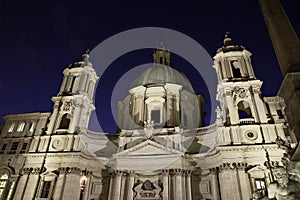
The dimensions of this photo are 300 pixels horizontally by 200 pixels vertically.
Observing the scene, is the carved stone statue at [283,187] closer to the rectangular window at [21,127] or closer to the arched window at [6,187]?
the arched window at [6,187]

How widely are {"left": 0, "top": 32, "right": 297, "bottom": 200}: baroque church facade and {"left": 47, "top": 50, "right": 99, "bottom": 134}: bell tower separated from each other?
13 cm

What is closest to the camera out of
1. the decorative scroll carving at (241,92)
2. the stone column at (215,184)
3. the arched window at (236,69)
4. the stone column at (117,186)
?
the stone column at (215,184)

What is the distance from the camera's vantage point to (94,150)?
28938 mm

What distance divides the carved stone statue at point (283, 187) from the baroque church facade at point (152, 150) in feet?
53.0

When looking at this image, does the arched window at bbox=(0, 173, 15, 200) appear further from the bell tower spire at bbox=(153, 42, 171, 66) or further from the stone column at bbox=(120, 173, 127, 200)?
the bell tower spire at bbox=(153, 42, 171, 66)

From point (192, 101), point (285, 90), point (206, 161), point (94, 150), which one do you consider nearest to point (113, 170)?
point (94, 150)

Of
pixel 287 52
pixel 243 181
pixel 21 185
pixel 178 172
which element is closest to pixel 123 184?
pixel 178 172

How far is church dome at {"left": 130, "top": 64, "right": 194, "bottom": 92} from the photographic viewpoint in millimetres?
37812

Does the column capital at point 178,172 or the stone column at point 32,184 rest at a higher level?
the column capital at point 178,172

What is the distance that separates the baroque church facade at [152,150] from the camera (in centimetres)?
2330

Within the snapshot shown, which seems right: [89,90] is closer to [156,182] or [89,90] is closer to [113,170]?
[113,170]

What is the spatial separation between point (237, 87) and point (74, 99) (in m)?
20.7

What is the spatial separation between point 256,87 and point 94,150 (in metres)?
20.8

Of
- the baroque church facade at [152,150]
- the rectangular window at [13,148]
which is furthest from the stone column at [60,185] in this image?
the rectangular window at [13,148]
